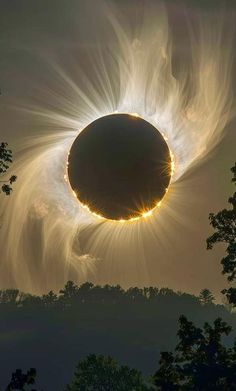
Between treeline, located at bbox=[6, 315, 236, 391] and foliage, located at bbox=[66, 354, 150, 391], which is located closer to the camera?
treeline, located at bbox=[6, 315, 236, 391]

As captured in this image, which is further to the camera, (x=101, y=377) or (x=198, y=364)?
(x=101, y=377)

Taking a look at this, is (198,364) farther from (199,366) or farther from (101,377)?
(101,377)

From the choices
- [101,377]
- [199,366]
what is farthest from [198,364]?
[101,377]

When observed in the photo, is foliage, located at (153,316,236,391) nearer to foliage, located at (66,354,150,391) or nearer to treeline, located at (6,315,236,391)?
treeline, located at (6,315,236,391)

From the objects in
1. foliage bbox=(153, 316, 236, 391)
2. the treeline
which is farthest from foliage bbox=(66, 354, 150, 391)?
foliage bbox=(153, 316, 236, 391)

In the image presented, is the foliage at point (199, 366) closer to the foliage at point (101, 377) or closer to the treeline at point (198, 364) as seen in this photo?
the treeline at point (198, 364)

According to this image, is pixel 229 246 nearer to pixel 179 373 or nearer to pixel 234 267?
pixel 234 267
